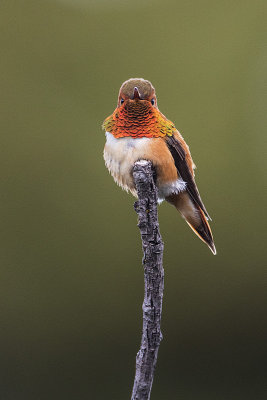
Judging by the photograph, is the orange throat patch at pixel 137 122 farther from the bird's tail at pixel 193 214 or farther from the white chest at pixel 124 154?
the bird's tail at pixel 193 214

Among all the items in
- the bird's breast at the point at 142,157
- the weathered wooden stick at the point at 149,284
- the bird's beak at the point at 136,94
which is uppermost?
the bird's beak at the point at 136,94

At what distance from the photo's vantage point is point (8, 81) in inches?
257

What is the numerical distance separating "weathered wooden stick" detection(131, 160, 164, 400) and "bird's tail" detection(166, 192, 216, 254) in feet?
4.21

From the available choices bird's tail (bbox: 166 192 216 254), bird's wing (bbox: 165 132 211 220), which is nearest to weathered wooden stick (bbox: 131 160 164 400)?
bird's wing (bbox: 165 132 211 220)

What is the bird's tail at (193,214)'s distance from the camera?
4.58m

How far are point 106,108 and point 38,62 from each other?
0.88 metres

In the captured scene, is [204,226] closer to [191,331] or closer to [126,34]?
[191,331]

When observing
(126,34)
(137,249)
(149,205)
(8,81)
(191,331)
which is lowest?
(149,205)

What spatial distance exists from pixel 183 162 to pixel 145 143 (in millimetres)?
458

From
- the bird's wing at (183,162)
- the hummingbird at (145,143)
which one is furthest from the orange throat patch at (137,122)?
the bird's wing at (183,162)

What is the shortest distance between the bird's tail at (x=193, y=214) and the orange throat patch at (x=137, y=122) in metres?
0.61

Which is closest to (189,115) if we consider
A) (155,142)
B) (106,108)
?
(106,108)

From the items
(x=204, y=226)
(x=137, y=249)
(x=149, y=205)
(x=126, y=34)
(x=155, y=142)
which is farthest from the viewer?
(x=126, y=34)

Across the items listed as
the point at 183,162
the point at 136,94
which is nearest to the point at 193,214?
the point at 183,162
